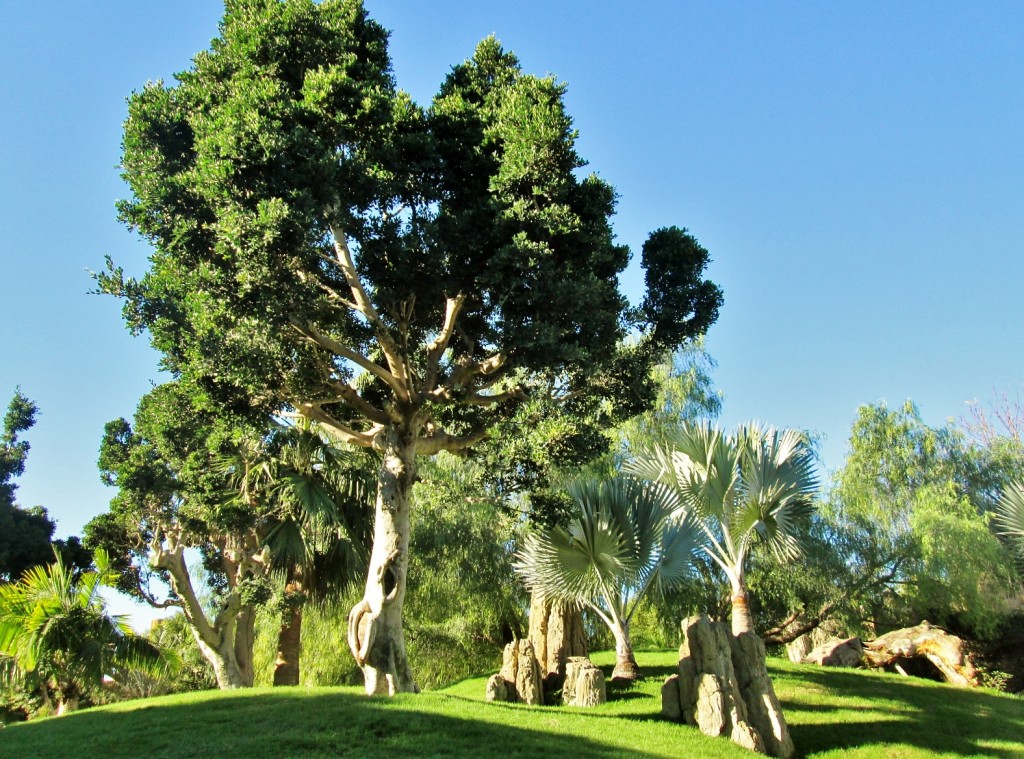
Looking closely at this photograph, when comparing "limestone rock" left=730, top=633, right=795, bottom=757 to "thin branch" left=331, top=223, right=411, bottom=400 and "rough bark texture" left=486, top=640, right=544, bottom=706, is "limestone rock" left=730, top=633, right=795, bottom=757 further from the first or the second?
"thin branch" left=331, top=223, right=411, bottom=400

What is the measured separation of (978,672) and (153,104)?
25.3 meters

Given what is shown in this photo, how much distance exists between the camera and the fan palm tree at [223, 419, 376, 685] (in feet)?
55.2

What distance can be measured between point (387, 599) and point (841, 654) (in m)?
17.3

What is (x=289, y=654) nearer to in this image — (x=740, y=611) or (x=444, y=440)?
(x=444, y=440)

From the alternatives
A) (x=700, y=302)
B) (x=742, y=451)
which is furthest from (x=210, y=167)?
(x=742, y=451)

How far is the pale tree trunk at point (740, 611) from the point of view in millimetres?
13927

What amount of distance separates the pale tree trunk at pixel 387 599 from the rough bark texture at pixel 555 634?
5.64 m

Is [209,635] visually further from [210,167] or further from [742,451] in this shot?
[742,451]

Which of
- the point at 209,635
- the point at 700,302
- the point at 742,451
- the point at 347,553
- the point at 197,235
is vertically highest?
the point at 197,235

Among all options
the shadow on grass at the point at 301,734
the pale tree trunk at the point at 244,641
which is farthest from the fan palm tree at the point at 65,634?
the pale tree trunk at the point at 244,641

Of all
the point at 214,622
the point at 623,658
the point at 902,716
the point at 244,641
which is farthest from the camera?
the point at 244,641

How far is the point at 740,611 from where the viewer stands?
561 inches

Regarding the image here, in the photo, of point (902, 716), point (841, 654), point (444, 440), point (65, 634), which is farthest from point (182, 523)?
point (841, 654)

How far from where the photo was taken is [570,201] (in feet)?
44.0
